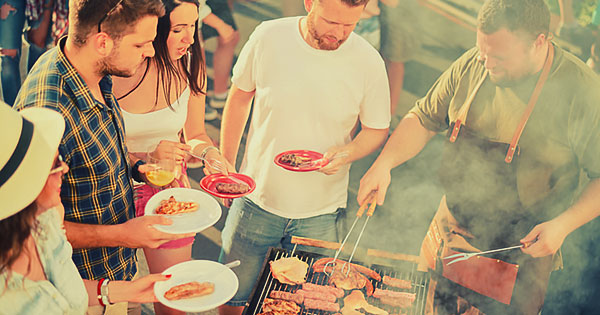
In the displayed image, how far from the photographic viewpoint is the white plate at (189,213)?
2785 millimetres

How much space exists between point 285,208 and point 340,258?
53 centimetres

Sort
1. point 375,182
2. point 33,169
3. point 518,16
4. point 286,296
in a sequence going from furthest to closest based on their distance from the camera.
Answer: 1. point 375,182
2. point 286,296
3. point 518,16
4. point 33,169

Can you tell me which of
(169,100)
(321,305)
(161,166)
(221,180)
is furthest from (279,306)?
(169,100)

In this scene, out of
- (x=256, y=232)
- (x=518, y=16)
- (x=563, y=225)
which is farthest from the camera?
(x=256, y=232)

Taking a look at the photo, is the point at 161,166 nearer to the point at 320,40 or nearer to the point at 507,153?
the point at 320,40

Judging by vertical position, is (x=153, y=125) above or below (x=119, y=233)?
above

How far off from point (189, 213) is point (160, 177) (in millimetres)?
273

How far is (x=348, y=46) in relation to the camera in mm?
3377

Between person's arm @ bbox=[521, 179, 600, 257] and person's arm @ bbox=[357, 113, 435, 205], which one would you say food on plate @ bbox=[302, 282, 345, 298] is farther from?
person's arm @ bbox=[521, 179, 600, 257]

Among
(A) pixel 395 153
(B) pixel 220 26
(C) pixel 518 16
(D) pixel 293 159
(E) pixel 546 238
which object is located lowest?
(E) pixel 546 238

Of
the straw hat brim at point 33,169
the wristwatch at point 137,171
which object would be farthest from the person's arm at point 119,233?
the straw hat brim at point 33,169

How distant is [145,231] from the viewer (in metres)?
2.78

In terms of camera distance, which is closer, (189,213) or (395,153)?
(189,213)

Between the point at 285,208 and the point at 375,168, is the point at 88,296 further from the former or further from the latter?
the point at 375,168
